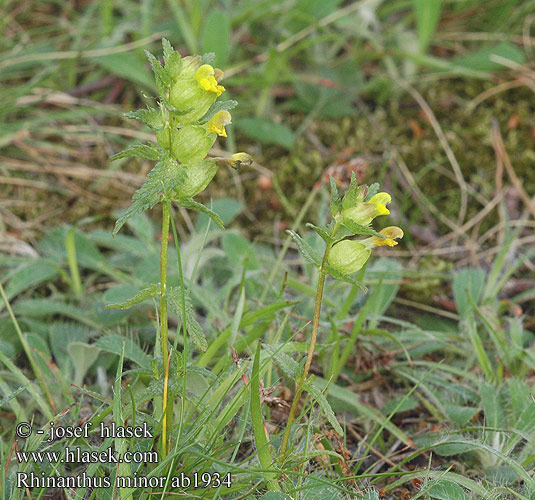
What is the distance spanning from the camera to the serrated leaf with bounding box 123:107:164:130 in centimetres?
107

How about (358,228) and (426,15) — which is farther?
(426,15)

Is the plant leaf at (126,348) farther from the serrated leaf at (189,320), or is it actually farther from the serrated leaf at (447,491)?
the serrated leaf at (447,491)

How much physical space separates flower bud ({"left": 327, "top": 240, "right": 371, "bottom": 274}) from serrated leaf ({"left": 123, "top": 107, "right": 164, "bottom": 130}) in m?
0.38

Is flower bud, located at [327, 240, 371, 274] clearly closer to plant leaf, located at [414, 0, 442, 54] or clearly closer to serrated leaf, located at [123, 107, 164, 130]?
serrated leaf, located at [123, 107, 164, 130]

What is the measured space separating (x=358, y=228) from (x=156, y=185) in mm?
345

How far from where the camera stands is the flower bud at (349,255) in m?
1.14

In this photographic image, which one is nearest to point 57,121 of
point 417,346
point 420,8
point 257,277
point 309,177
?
point 309,177

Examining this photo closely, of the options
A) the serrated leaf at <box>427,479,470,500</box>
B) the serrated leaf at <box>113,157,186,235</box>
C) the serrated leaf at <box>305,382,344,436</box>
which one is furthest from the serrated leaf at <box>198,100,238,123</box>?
the serrated leaf at <box>427,479,470,500</box>

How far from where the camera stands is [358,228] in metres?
1.10

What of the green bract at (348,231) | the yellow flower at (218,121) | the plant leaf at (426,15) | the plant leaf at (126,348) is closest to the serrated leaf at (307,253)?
the green bract at (348,231)

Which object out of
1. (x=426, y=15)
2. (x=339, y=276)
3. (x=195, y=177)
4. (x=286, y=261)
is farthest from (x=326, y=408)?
(x=426, y=15)

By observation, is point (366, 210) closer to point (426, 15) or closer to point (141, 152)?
point (141, 152)

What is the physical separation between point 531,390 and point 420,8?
5.11ft

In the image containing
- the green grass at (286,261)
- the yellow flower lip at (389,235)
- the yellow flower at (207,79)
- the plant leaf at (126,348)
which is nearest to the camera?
the yellow flower at (207,79)
